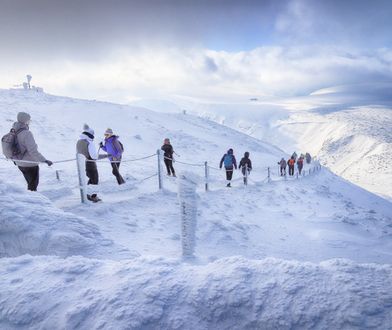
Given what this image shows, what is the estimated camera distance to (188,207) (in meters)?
4.06

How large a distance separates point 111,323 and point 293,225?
8138mm

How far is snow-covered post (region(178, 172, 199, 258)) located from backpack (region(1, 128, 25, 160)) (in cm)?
404

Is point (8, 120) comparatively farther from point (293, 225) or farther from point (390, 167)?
point (390, 167)

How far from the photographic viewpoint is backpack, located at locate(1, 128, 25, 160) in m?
5.65

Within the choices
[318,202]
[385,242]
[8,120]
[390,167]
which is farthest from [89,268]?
[390,167]

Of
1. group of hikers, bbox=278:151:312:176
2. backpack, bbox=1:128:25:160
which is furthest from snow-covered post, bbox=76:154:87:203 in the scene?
group of hikers, bbox=278:151:312:176

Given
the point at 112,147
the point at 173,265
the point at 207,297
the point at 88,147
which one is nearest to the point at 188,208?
the point at 173,265

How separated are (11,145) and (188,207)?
13.8ft

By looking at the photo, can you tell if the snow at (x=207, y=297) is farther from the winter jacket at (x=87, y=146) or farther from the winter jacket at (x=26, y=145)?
the winter jacket at (x=87, y=146)

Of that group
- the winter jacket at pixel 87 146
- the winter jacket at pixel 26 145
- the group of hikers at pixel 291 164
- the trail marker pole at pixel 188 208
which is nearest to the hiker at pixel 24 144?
the winter jacket at pixel 26 145

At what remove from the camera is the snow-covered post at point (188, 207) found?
3.93 meters

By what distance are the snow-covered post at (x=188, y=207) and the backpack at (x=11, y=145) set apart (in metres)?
4.04

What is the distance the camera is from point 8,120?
19.1 metres

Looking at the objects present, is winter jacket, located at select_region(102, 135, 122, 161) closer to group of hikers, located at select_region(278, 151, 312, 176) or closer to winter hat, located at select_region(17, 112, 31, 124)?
winter hat, located at select_region(17, 112, 31, 124)
